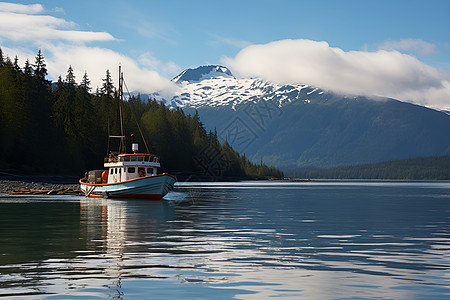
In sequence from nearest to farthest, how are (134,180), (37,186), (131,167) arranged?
(134,180), (131,167), (37,186)

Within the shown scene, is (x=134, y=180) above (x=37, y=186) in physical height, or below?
above

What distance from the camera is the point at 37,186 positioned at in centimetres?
11094

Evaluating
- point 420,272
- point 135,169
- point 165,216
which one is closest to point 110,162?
point 135,169

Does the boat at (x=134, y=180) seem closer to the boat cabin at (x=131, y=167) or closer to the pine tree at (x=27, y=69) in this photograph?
the boat cabin at (x=131, y=167)

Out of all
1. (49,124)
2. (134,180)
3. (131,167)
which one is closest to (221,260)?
(134,180)

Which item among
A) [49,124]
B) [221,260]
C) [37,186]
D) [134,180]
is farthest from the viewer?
[49,124]

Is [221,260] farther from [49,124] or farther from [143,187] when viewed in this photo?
[49,124]

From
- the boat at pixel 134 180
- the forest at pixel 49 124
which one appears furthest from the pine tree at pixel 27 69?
the boat at pixel 134 180

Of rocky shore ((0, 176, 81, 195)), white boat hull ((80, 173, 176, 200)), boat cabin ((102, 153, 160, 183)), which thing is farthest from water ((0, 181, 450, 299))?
rocky shore ((0, 176, 81, 195))

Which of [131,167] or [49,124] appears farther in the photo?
[49,124]

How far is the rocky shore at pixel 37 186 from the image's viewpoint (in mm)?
96938

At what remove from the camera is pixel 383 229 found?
3925cm

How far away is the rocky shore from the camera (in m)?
96.9

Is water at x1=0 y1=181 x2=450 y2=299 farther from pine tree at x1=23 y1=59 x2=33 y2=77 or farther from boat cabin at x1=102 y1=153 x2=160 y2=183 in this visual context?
pine tree at x1=23 y1=59 x2=33 y2=77
